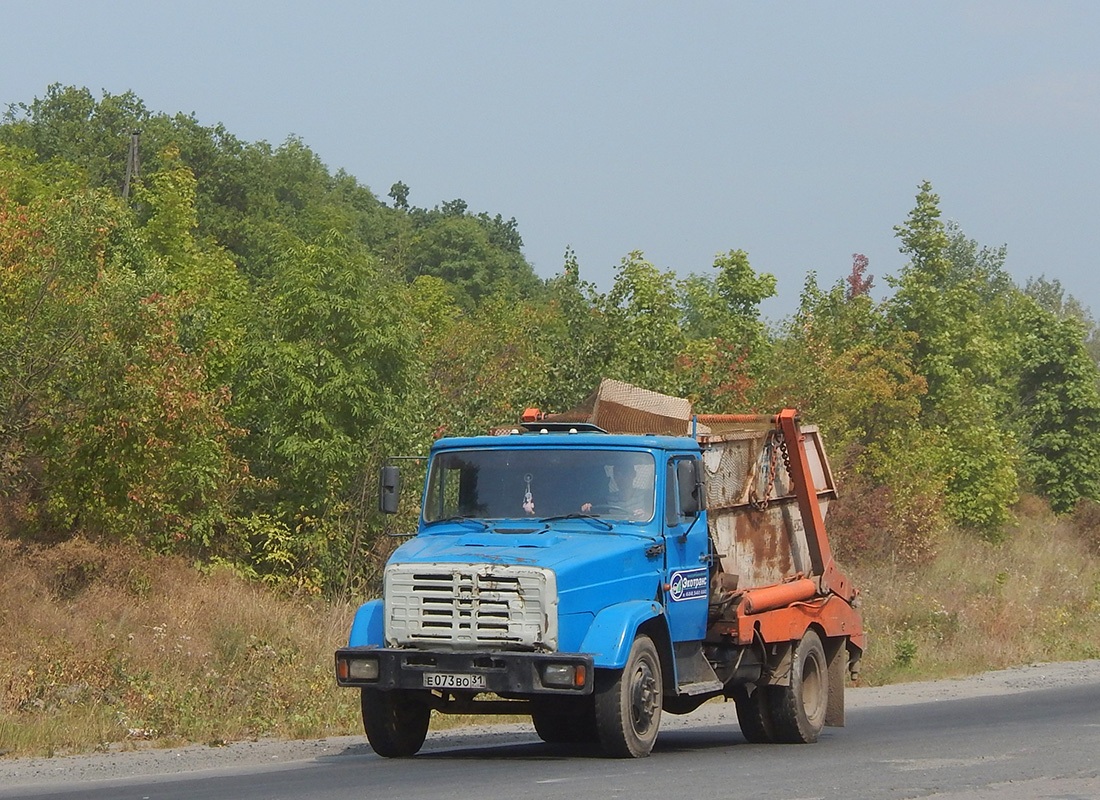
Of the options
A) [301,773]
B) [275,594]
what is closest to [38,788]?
[301,773]

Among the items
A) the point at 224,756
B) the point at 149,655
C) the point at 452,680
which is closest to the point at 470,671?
the point at 452,680

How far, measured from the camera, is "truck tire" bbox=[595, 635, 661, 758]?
472 inches

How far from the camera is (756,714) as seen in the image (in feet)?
49.5

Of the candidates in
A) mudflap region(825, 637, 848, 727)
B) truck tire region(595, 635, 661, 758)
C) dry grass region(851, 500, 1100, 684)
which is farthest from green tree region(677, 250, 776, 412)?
truck tire region(595, 635, 661, 758)

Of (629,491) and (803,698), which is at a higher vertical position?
(629,491)

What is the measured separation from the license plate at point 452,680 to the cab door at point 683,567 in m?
1.92

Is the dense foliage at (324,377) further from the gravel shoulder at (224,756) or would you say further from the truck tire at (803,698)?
the truck tire at (803,698)

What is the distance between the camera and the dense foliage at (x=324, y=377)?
79.3ft

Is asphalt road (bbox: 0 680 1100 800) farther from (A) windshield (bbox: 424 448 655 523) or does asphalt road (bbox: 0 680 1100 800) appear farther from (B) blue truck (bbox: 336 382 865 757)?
(A) windshield (bbox: 424 448 655 523)

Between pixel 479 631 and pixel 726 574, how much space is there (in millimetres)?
3370

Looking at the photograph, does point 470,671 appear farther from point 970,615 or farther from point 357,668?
point 970,615

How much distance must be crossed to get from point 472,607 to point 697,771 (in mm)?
2097

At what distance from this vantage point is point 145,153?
66.8 m

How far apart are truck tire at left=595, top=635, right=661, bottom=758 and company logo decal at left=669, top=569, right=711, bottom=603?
71 centimetres
